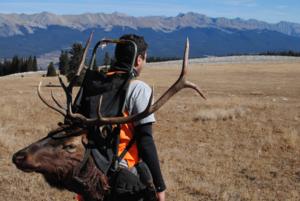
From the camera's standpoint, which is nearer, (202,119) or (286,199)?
(286,199)

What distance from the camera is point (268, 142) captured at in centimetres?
1490

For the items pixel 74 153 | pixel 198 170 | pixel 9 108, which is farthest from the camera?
pixel 9 108

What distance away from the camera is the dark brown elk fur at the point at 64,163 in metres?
4.80

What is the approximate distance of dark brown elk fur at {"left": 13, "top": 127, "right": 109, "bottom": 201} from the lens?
4.80m

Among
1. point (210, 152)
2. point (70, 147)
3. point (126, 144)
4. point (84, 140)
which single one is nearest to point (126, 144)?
point (126, 144)

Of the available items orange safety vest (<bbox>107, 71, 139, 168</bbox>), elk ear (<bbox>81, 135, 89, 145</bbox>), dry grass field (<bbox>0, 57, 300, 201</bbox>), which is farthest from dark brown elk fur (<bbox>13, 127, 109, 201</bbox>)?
dry grass field (<bbox>0, 57, 300, 201</bbox>)

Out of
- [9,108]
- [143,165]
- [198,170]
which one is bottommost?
[9,108]

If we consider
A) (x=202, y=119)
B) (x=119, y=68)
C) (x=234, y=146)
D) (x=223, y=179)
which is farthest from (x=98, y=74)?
(x=202, y=119)

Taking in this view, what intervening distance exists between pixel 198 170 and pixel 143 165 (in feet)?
22.3

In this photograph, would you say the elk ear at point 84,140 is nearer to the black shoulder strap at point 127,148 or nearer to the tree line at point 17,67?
the black shoulder strap at point 127,148

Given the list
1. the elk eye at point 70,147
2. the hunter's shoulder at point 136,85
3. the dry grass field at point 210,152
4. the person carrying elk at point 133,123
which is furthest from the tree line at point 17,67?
the elk eye at point 70,147

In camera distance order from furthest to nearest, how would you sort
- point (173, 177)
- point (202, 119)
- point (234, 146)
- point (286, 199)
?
point (202, 119), point (234, 146), point (173, 177), point (286, 199)

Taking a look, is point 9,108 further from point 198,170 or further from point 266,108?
point 198,170

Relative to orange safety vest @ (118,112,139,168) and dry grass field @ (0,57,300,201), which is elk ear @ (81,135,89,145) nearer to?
orange safety vest @ (118,112,139,168)
